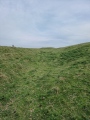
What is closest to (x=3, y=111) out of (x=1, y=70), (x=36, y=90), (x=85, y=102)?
(x=36, y=90)

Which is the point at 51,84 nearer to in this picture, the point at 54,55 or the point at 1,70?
the point at 1,70

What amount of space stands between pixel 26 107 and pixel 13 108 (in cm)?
114

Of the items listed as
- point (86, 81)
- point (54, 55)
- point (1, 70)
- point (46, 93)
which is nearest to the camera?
point (46, 93)

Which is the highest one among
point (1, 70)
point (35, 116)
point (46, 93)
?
point (1, 70)

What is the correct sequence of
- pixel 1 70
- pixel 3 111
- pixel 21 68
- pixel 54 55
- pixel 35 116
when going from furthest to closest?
pixel 54 55, pixel 21 68, pixel 1 70, pixel 3 111, pixel 35 116

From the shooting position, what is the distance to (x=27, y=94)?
1733 centimetres

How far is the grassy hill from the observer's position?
556 inches

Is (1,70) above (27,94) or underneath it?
above

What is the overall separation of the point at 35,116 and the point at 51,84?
17.8 ft

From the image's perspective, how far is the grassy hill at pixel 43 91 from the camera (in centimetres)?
1412

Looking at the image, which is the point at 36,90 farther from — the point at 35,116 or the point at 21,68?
the point at 21,68

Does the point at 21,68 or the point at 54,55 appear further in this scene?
the point at 54,55

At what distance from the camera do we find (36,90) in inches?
708

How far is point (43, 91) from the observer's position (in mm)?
17516
